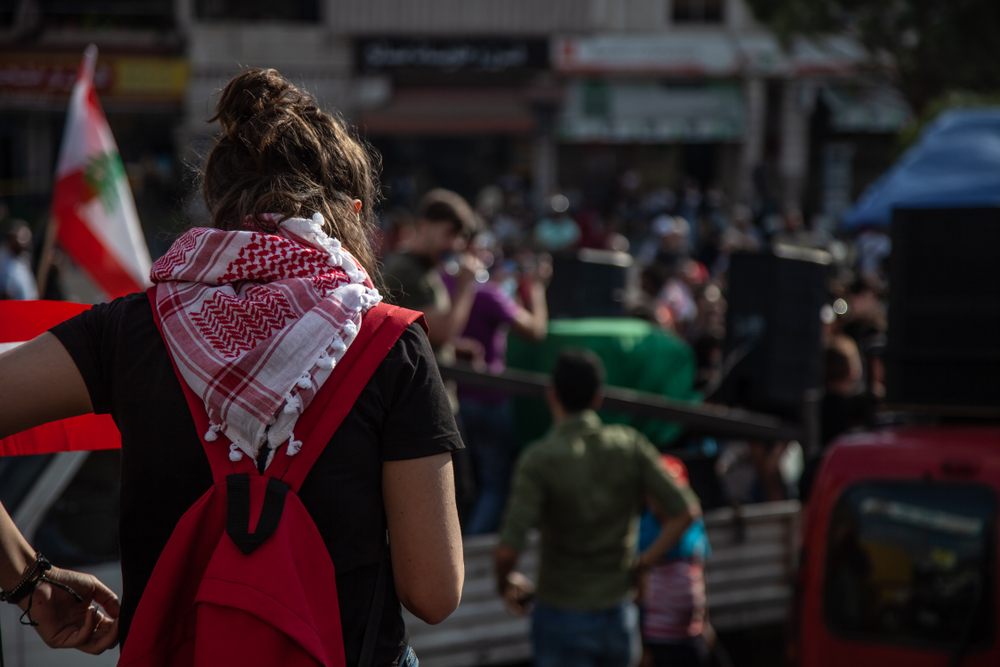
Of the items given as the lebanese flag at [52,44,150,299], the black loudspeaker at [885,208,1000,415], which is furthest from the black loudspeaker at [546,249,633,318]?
the black loudspeaker at [885,208,1000,415]

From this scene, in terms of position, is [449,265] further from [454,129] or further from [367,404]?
[454,129]

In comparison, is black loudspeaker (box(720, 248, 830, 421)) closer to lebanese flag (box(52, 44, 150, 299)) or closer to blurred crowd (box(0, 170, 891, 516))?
blurred crowd (box(0, 170, 891, 516))

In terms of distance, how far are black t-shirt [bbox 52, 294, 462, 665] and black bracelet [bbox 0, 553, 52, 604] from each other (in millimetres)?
208

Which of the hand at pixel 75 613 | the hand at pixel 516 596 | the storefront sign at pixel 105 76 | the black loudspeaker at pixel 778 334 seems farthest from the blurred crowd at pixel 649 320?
the storefront sign at pixel 105 76

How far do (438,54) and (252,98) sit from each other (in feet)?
92.2

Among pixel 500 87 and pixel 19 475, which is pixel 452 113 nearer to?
pixel 500 87

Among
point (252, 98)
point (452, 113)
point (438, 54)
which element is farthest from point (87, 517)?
point (438, 54)

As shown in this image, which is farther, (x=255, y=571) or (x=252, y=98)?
(x=252, y=98)

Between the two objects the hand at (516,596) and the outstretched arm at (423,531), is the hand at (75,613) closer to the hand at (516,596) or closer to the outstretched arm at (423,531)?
the outstretched arm at (423,531)

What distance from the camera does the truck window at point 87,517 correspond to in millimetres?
4762

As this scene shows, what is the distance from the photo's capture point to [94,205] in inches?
284

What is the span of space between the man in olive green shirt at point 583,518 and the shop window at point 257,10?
2528 cm

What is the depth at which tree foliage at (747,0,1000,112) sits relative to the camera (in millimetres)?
21391

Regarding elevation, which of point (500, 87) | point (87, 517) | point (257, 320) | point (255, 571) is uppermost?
point (257, 320)
